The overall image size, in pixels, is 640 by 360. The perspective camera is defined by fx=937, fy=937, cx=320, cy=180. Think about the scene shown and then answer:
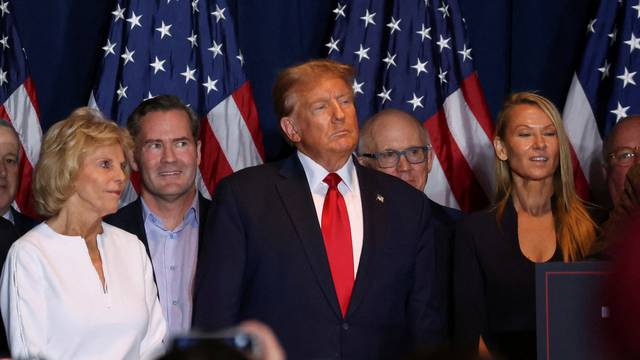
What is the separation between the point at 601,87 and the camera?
188 inches

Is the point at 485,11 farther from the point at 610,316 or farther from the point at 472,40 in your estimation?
the point at 610,316

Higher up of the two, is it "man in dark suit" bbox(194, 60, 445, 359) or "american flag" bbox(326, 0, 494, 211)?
"american flag" bbox(326, 0, 494, 211)

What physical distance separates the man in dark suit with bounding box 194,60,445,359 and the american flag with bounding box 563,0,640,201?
1.79 meters

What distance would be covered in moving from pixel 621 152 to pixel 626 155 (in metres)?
0.03

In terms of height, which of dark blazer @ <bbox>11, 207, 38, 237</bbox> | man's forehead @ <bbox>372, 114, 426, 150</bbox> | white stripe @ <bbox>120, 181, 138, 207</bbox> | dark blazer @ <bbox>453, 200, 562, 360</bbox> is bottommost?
dark blazer @ <bbox>453, 200, 562, 360</bbox>

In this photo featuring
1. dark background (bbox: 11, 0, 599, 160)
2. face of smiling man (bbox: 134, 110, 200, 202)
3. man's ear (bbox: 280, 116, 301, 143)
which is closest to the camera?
man's ear (bbox: 280, 116, 301, 143)

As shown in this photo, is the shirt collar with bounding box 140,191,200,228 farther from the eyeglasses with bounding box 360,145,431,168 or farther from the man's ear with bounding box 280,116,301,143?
the eyeglasses with bounding box 360,145,431,168

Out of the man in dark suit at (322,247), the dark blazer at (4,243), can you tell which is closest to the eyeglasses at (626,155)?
the man in dark suit at (322,247)

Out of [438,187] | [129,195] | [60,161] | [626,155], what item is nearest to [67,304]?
[60,161]

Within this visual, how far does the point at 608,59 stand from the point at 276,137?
178 centimetres

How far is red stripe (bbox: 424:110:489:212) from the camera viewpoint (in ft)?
15.7

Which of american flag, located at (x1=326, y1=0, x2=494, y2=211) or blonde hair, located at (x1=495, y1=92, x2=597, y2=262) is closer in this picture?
blonde hair, located at (x1=495, y1=92, x2=597, y2=262)

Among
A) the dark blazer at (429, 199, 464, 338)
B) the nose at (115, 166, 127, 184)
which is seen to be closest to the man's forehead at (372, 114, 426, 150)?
the dark blazer at (429, 199, 464, 338)

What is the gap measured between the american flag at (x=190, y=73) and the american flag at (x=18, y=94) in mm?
318
